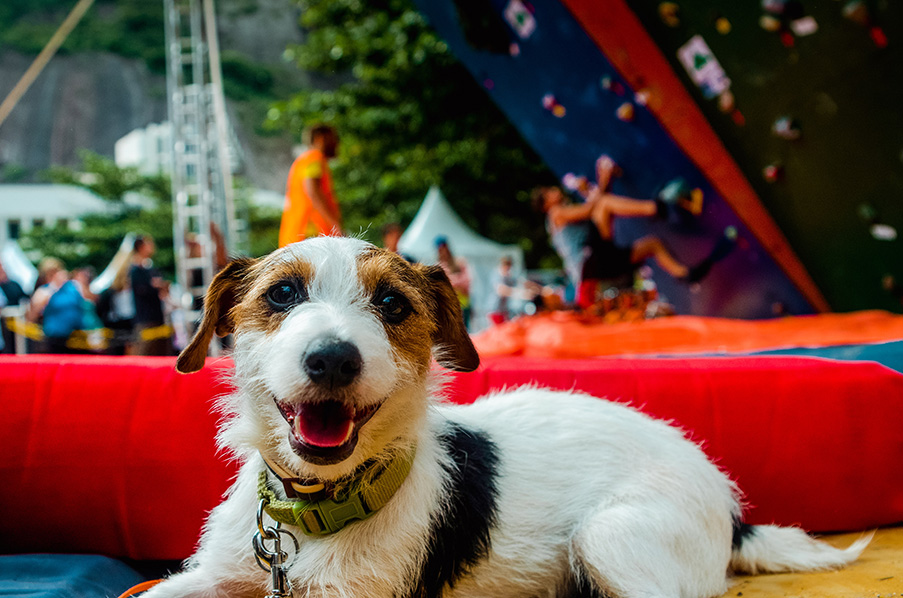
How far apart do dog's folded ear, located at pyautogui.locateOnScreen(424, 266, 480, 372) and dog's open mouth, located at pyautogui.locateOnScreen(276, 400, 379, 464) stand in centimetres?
38

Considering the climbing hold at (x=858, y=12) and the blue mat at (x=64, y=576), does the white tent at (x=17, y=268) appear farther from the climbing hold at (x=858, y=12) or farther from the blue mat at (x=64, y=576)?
the climbing hold at (x=858, y=12)

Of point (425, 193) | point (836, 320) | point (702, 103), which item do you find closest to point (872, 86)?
point (702, 103)

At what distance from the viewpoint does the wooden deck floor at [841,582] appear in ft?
5.06

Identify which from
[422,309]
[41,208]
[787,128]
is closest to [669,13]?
[787,128]

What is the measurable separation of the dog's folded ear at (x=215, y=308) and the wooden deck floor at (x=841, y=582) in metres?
1.42

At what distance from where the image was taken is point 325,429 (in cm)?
124

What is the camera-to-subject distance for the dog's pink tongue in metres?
1.22

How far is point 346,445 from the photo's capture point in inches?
48.6

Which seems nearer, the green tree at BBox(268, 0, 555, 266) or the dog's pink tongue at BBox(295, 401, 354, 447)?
the dog's pink tongue at BBox(295, 401, 354, 447)

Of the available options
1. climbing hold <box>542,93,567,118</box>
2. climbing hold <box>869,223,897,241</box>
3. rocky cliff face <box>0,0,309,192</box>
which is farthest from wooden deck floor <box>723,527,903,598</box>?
rocky cliff face <box>0,0,309,192</box>

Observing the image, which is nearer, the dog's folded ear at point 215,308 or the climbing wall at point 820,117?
the dog's folded ear at point 215,308

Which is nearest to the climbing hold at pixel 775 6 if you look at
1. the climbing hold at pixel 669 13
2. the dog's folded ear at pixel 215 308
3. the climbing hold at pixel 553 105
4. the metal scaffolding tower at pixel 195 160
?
the climbing hold at pixel 669 13

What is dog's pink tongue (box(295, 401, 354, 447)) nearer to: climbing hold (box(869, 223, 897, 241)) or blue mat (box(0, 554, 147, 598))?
blue mat (box(0, 554, 147, 598))

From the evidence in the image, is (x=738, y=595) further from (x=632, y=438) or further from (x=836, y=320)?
(x=836, y=320)
